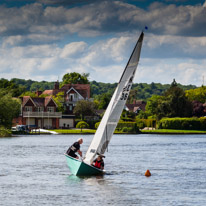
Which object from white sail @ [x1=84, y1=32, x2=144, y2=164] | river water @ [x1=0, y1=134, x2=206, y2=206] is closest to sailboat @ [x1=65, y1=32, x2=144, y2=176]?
white sail @ [x1=84, y1=32, x2=144, y2=164]

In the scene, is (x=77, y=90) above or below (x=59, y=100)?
above

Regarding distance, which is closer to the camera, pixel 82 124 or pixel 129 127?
pixel 129 127

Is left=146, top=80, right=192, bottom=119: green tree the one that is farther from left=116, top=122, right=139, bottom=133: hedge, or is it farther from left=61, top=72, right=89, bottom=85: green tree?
left=61, top=72, right=89, bottom=85: green tree

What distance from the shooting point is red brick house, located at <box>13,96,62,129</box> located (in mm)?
128125

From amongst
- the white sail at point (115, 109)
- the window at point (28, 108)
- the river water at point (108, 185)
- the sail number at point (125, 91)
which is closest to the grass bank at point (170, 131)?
the window at point (28, 108)

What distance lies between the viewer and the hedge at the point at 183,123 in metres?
124

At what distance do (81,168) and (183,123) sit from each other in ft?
303

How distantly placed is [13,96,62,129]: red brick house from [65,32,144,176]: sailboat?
93.1 m

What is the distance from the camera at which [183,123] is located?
124000 mm

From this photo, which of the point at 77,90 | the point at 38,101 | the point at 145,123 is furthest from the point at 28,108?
the point at 145,123

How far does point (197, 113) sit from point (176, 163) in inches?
4203

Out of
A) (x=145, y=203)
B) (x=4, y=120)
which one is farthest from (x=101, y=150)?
(x=4, y=120)

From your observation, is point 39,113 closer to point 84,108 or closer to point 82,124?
point 82,124

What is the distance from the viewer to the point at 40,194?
2936 centimetres
